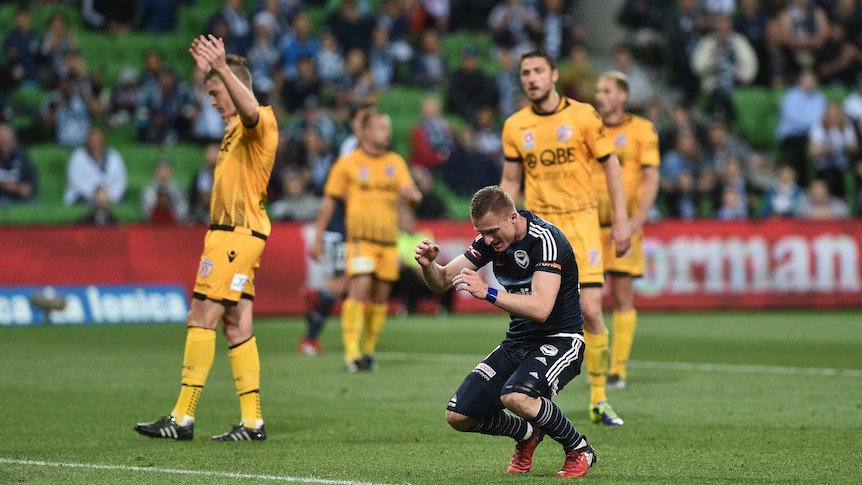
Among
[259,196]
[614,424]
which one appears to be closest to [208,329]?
[259,196]

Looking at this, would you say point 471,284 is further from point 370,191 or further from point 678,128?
point 678,128

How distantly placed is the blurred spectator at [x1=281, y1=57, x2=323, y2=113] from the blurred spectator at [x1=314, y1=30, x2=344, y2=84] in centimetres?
50

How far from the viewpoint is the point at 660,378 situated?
1249 centimetres

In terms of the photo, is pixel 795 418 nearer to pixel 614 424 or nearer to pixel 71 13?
pixel 614 424

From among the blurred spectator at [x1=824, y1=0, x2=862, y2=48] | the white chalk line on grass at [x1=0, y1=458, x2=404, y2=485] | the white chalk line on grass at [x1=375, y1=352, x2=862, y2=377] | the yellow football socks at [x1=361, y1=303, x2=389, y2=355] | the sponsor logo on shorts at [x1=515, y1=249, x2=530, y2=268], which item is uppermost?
the blurred spectator at [x1=824, y1=0, x2=862, y2=48]

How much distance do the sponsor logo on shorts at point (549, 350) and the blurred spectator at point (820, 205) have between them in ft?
49.9

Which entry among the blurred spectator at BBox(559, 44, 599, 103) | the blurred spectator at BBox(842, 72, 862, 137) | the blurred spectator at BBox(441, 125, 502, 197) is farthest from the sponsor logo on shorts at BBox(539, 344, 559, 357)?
the blurred spectator at BBox(842, 72, 862, 137)

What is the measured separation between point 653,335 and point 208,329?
9.38 meters

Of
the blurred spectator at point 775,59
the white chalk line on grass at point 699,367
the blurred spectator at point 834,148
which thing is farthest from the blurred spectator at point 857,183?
the white chalk line on grass at point 699,367

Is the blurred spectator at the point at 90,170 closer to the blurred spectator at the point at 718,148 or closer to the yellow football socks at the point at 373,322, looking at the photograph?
the yellow football socks at the point at 373,322

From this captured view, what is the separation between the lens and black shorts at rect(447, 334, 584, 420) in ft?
24.3

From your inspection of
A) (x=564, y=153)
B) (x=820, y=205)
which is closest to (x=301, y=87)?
(x=820, y=205)

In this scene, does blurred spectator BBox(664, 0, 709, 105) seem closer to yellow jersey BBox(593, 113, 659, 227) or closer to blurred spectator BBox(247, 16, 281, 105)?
blurred spectator BBox(247, 16, 281, 105)

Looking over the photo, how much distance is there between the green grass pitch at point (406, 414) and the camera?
7.56 metres
